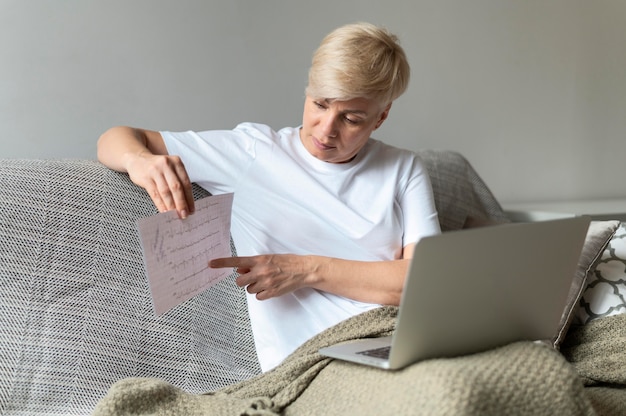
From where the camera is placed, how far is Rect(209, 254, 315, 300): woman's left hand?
1502mm

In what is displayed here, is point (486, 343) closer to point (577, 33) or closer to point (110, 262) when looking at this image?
point (110, 262)

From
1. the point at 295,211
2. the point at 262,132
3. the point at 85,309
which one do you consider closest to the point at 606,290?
the point at 295,211

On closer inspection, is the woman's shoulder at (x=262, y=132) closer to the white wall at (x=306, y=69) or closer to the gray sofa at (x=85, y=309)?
the gray sofa at (x=85, y=309)

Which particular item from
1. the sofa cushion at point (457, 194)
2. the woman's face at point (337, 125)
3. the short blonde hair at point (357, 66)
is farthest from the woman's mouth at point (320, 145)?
the sofa cushion at point (457, 194)

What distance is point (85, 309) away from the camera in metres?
1.59

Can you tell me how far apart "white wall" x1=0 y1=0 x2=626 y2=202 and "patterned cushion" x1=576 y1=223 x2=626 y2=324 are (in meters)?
0.88

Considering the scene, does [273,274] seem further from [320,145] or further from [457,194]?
[457,194]

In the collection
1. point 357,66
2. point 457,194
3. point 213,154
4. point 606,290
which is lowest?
point 606,290

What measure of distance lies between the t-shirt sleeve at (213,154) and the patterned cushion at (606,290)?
91 centimetres

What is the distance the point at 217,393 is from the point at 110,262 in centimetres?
40

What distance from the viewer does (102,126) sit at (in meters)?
2.08

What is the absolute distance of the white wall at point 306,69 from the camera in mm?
2012

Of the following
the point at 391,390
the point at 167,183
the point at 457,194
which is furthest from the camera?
the point at 457,194

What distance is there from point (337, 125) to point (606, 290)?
2.69ft
